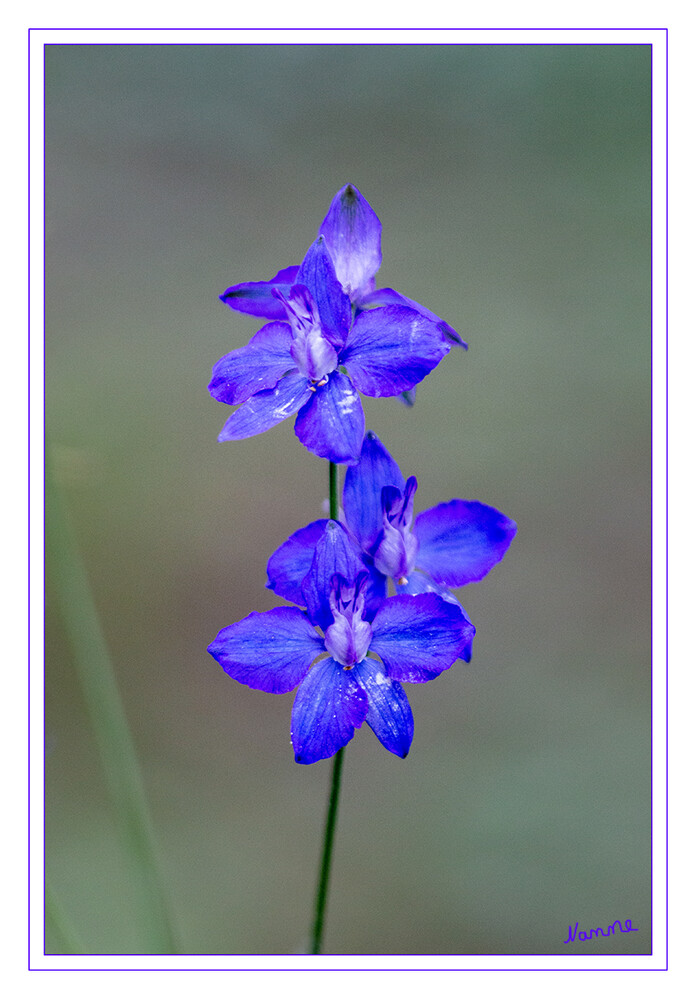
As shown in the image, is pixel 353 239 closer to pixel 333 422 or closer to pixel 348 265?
pixel 348 265

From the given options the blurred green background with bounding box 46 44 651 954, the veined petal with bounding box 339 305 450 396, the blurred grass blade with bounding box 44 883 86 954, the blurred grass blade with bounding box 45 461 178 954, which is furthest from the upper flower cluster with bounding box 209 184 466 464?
the blurred green background with bounding box 46 44 651 954

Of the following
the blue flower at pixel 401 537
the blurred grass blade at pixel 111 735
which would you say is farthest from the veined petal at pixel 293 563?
the blurred grass blade at pixel 111 735

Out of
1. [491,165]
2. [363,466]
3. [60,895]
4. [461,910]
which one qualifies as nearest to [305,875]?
[461,910]

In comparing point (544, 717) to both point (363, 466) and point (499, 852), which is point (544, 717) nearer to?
point (499, 852)

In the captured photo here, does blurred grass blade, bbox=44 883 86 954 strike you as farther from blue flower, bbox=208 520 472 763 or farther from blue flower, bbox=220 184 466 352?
blue flower, bbox=220 184 466 352

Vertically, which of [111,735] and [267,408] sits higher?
[267,408]
